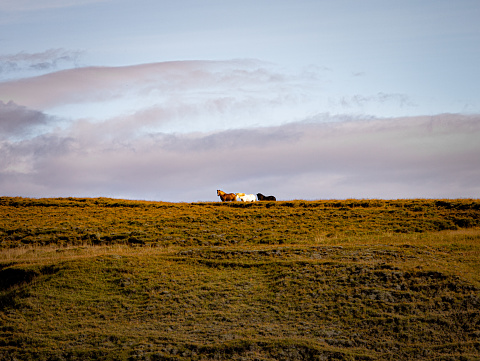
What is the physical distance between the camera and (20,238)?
3781 centimetres

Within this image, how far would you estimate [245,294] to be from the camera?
23.3 meters

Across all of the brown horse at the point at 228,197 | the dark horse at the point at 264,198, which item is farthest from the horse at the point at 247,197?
the dark horse at the point at 264,198

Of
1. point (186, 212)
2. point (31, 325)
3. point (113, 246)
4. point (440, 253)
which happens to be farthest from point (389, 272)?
point (186, 212)

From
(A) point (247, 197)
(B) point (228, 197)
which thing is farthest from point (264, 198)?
(B) point (228, 197)

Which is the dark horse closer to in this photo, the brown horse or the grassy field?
the brown horse

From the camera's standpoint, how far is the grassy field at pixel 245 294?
1862 centimetres

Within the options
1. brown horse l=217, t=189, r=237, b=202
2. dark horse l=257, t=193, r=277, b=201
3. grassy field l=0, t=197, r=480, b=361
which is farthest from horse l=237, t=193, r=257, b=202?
grassy field l=0, t=197, r=480, b=361

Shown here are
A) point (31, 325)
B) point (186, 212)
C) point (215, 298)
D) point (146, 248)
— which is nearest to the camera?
point (31, 325)

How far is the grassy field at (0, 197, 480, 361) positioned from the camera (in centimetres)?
1862

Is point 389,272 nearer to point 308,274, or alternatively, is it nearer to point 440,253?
point 308,274

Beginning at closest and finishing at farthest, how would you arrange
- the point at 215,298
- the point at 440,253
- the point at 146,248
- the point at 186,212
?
the point at 215,298
the point at 440,253
the point at 146,248
the point at 186,212

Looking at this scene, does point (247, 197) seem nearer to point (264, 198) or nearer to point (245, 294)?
point (264, 198)

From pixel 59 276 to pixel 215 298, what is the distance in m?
7.74

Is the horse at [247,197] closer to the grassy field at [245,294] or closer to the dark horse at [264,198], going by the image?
the dark horse at [264,198]
